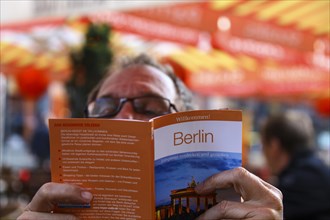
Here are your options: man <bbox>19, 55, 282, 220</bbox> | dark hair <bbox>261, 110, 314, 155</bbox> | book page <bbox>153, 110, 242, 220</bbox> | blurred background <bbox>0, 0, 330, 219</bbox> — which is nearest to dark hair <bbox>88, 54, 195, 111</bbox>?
man <bbox>19, 55, 282, 220</bbox>

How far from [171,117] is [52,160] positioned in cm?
31

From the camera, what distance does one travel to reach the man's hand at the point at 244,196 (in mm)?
1229

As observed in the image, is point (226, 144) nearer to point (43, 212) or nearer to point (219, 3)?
point (43, 212)

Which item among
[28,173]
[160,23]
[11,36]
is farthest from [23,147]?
[160,23]

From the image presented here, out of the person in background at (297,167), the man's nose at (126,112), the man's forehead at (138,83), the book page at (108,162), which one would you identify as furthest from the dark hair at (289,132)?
the book page at (108,162)

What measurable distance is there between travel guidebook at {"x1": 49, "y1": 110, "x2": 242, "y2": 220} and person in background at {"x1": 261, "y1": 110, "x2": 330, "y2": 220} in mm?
2086

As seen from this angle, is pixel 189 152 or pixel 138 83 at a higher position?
pixel 138 83

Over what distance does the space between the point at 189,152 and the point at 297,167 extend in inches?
91.4

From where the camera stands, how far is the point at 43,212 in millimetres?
1261

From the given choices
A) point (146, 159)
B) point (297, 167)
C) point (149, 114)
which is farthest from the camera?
point (297, 167)

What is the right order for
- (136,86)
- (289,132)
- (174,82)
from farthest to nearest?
(289,132) < (174,82) < (136,86)

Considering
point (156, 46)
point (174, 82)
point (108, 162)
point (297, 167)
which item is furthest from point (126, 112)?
point (156, 46)

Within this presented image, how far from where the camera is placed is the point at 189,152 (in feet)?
4.05

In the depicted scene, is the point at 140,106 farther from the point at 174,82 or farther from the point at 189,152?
the point at 189,152
